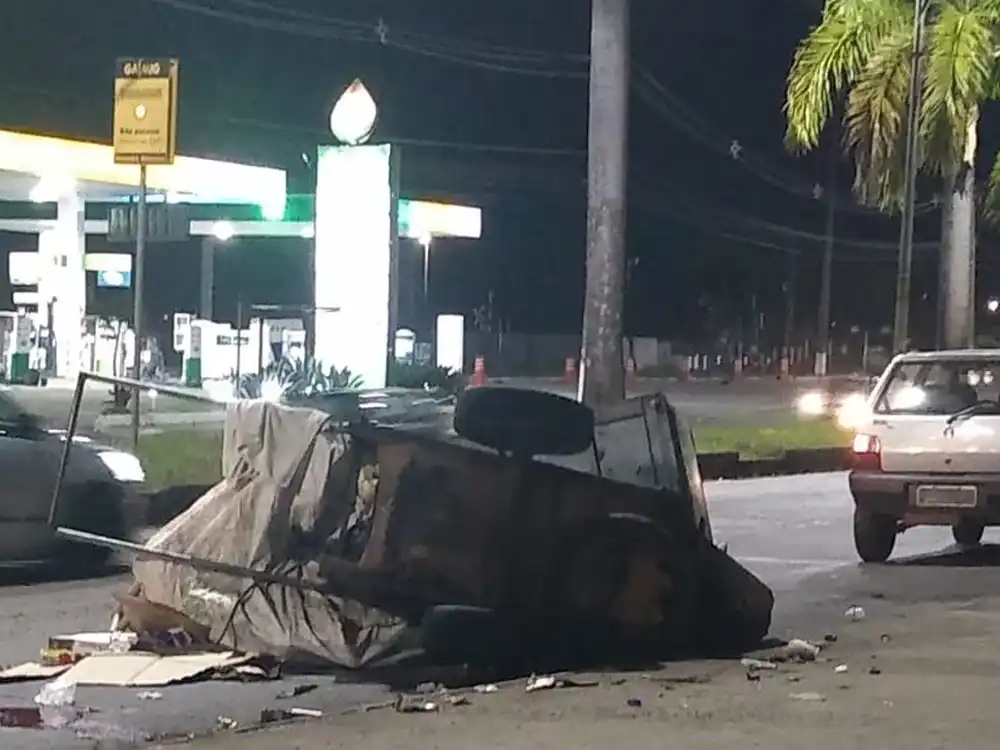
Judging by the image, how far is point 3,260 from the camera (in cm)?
6369

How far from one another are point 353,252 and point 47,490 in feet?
33.3

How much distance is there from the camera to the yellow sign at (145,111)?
658 inches

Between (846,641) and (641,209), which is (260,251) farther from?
(846,641)

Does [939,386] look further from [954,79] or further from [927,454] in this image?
[954,79]

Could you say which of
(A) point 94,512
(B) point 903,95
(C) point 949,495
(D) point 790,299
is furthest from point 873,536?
(D) point 790,299

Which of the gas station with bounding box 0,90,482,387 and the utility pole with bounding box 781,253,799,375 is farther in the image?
the utility pole with bounding box 781,253,799,375

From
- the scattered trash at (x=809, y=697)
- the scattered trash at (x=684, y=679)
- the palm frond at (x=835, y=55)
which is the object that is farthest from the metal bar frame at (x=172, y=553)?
the palm frond at (x=835, y=55)

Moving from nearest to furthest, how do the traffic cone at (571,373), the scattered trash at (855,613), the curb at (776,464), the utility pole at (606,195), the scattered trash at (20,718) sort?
the scattered trash at (20,718), the scattered trash at (855,613), the utility pole at (606,195), the curb at (776,464), the traffic cone at (571,373)

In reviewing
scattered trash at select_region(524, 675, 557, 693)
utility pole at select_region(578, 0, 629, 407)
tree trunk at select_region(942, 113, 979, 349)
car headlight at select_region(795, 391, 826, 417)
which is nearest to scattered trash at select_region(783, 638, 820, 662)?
scattered trash at select_region(524, 675, 557, 693)

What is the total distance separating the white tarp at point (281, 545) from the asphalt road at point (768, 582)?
0.32 m

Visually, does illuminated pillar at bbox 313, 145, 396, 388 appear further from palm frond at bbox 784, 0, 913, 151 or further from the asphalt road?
palm frond at bbox 784, 0, 913, 151

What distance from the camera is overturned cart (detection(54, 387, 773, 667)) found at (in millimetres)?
9852

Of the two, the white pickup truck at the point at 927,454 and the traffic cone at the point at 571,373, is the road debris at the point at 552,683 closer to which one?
the white pickup truck at the point at 927,454

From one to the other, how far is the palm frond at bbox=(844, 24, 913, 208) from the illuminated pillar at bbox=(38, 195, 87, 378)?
1884cm
